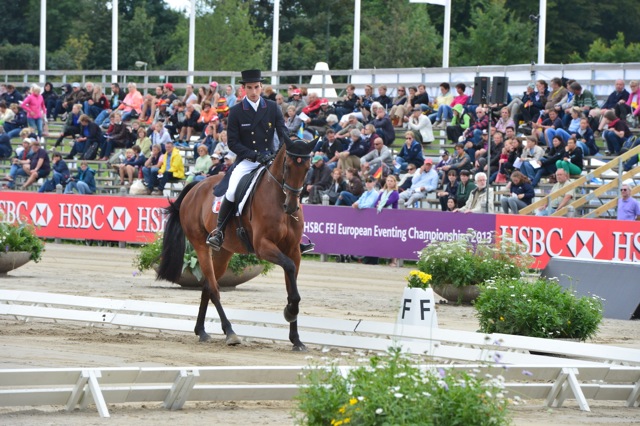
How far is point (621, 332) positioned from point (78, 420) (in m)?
8.71

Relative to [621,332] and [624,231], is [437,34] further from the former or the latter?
[621,332]

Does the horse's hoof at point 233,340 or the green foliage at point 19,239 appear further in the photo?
the green foliage at point 19,239

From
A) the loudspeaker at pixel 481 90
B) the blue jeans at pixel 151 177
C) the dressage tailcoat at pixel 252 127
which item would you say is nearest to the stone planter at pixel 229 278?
the dressage tailcoat at pixel 252 127

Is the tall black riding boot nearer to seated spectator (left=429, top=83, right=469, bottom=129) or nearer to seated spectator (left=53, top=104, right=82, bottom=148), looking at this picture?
seated spectator (left=429, top=83, right=469, bottom=129)

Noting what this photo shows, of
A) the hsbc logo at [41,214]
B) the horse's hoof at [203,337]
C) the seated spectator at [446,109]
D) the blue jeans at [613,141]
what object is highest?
the seated spectator at [446,109]

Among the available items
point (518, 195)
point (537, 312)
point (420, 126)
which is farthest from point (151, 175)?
point (537, 312)

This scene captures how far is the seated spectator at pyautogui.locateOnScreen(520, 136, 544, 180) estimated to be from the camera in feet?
82.1

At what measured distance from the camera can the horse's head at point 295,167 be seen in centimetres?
1249

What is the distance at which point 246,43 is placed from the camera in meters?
72.4

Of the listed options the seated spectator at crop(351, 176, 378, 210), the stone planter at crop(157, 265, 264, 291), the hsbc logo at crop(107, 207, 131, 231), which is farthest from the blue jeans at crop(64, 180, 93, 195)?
the stone planter at crop(157, 265, 264, 291)

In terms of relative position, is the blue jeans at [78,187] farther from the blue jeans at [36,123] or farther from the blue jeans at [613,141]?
the blue jeans at [613,141]

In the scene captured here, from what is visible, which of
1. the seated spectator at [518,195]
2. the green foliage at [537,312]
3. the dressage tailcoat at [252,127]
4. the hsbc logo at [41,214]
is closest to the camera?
the green foliage at [537,312]

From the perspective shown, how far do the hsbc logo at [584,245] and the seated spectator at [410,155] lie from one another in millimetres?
6268

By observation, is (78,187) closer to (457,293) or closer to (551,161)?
(551,161)
